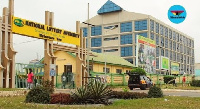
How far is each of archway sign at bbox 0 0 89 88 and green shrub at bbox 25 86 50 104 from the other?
10.6 metres

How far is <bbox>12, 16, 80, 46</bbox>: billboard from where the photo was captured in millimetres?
24688

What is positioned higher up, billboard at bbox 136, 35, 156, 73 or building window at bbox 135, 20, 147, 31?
building window at bbox 135, 20, 147, 31

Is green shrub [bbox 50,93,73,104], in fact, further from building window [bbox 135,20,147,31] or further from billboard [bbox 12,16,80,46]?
building window [bbox 135,20,147,31]

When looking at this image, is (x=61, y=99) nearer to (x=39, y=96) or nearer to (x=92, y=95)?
(x=39, y=96)

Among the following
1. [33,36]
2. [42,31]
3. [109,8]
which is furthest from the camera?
[109,8]

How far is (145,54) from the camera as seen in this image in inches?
2211

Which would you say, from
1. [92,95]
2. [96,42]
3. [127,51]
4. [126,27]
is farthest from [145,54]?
[92,95]

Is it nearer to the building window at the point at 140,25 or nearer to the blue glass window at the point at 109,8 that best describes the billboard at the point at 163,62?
the building window at the point at 140,25

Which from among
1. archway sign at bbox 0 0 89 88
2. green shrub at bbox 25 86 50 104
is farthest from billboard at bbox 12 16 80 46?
green shrub at bbox 25 86 50 104

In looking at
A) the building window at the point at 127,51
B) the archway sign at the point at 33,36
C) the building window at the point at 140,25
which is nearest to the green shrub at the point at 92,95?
the archway sign at the point at 33,36

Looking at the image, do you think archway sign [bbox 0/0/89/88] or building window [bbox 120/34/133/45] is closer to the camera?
archway sign [bbox 0/0/89/88]

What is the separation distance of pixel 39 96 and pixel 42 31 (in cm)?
1545

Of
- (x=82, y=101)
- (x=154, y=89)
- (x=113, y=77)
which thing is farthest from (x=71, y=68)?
(x=82, y=101)

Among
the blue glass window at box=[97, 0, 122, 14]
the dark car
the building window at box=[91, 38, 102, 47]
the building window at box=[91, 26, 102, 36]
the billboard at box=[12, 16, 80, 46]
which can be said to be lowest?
the dark car
